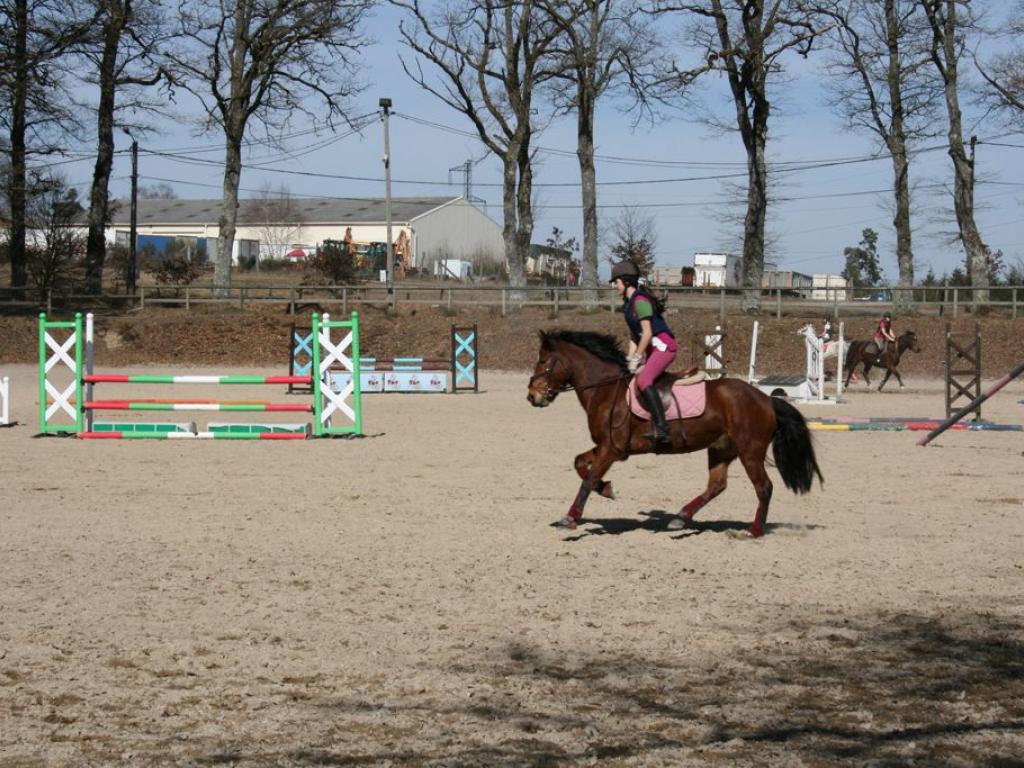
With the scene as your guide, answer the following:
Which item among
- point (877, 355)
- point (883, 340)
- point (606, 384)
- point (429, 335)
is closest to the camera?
point (606, 384)

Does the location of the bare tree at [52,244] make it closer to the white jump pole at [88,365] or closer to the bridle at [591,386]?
the white jump pole at [88,365]

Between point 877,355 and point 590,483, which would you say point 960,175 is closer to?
point 877,355

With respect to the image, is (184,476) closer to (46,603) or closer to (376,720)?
(46,603)

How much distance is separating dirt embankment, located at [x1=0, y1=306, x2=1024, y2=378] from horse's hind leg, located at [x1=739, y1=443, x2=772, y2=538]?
2623 cm

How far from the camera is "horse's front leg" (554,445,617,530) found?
10.2m

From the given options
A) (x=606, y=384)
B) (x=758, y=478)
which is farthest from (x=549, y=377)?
(x=758, y=478)

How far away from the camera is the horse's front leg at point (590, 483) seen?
1019 centimetres

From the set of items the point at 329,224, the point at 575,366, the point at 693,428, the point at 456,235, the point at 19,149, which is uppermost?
the point at 329,224

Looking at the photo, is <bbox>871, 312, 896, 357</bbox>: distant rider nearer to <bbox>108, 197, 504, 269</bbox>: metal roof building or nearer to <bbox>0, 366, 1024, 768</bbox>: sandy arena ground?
<bbox>0, 366, 1024, 768</bbox>: sandy arena ground

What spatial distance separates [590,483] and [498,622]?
10.7 feet

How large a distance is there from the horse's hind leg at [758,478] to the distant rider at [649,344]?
655mm

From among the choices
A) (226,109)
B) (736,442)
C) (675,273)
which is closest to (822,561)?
(736,442)

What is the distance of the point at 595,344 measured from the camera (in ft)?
35.4

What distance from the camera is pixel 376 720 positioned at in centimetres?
531
